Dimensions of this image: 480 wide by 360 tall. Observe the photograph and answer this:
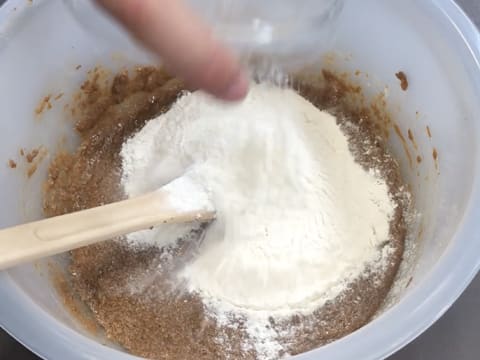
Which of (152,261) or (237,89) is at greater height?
(237,89)

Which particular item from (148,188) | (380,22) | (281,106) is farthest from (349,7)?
(148,188)

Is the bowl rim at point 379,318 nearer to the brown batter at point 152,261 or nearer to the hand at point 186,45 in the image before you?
the brown batter at point 152,261

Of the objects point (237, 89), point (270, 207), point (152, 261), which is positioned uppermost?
point (237, 89)

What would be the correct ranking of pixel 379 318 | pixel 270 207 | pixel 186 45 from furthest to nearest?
pixel 270 207 → pixel 379 318 → pixel 186 45

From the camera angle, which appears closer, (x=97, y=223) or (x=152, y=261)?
(x=97, y=223)

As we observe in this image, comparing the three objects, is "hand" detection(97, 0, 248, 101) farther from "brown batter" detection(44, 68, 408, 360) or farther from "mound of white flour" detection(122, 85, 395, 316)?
"brown batter" detection(44, 68, 408, 360)

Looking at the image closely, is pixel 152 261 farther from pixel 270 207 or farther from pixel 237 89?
pixel 237 89

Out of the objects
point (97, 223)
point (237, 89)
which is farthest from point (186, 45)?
point (97, 223)

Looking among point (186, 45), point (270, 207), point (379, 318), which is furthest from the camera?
point (270, 207)

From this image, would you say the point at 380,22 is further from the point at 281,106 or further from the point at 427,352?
the point at 427,352

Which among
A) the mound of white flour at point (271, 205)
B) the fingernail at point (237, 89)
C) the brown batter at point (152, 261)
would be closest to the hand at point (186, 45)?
the fingernail at point (237, 89)
